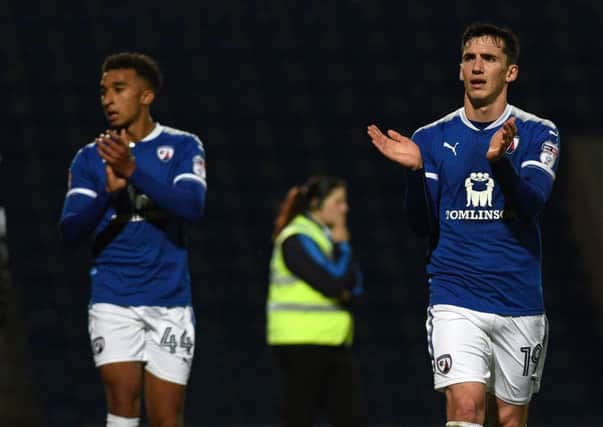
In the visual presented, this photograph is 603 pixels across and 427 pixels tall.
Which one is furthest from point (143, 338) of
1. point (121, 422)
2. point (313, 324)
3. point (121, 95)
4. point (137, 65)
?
point (313, 324)

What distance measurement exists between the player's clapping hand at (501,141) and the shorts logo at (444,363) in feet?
2.19

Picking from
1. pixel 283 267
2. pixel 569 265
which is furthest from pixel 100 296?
pixel 569 265

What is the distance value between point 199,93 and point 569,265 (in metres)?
4.02

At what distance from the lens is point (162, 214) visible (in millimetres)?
4953

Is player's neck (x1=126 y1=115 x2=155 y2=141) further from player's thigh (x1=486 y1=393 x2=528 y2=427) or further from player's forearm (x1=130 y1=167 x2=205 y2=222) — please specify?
player's thigh (x1=486 y1=393 x2=528 y2=427)

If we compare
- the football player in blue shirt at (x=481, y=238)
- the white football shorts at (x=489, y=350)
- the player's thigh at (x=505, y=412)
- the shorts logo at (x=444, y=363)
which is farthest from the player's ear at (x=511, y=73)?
the player's thigh at (x=505, y=412)

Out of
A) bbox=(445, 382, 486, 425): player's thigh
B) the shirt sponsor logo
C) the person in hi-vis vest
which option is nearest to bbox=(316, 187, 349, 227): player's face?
the person in hi-vis vest

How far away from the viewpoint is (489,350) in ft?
13.8

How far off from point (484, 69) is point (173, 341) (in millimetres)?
1571

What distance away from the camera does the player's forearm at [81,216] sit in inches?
187

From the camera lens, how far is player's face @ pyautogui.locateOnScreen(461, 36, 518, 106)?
4.28m

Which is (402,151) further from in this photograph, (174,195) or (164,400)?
(164,400)

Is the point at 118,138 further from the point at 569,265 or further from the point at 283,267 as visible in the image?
the point at 569,265

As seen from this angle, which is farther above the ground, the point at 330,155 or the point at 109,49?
the point at 109,49
